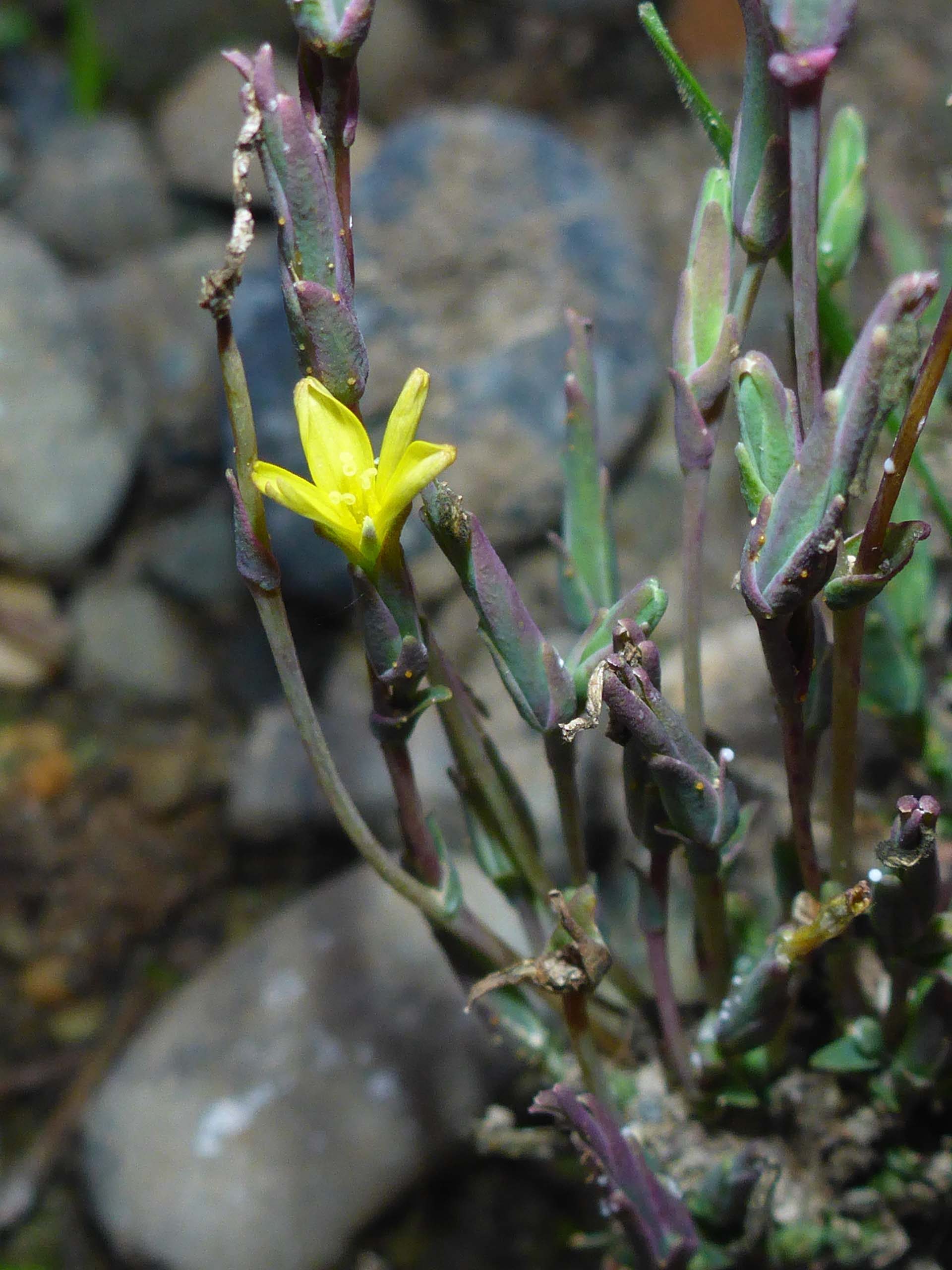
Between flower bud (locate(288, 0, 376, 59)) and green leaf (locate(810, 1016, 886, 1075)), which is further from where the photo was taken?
green leaf (locate(810, 1016, 886, 1075))

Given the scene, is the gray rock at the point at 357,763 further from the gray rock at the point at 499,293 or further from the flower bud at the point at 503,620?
the flower bud at the point at 503,620

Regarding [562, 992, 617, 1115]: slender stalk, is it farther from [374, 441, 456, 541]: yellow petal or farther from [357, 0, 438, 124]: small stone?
[357, 0, 438, 124]: small stone

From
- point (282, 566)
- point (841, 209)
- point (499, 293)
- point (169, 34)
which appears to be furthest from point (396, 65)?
point (841, 209)

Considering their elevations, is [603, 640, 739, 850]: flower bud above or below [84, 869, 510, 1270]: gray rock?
above

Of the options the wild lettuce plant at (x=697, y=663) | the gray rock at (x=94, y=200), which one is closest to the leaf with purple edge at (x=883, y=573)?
the wild lettuce plant at (x=697, y=663)

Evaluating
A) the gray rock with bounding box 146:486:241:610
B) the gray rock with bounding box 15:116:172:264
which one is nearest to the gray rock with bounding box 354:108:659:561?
the gray rock with bounding box 146:486:241:610

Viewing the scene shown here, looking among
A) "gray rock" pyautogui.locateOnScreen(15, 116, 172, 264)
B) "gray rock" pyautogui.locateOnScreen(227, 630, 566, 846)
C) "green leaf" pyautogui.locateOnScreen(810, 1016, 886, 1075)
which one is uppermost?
"gray rock" pyautogui.locateOnScreen(15, 116, 172, 264)
